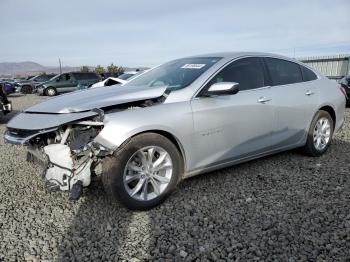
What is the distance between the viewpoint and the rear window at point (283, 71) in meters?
4.32

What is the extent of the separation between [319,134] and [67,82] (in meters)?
21.1

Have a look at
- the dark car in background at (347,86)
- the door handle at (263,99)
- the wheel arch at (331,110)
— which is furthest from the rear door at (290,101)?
the dark car in background at (347,86)

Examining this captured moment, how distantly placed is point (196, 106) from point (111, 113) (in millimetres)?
915

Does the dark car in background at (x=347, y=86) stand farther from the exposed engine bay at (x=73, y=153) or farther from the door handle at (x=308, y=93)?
the exposed engine bay at (x=73, y=153)

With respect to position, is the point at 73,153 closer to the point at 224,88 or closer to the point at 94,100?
the point at 94,100

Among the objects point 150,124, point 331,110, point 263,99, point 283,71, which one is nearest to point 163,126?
point 150,124

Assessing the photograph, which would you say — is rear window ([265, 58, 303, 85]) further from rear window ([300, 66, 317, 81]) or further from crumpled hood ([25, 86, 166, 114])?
crumpled hood ([25, 86, 166, 114])

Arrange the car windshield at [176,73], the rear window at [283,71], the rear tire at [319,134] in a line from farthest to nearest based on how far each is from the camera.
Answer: the rear tire at [319,134], the rear window at [283,71], the car windshield at [176,73]

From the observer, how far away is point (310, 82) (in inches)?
188

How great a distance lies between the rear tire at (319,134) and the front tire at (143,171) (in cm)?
240

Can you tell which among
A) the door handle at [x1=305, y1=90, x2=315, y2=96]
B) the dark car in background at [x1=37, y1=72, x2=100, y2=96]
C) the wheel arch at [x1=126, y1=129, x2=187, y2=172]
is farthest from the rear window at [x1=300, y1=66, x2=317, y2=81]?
the dark car in background at [x1=37, y1=72, x2=100, y2=96]

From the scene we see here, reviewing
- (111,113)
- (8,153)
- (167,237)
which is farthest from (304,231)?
(8,153)

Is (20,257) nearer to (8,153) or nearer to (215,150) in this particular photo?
(215,150)

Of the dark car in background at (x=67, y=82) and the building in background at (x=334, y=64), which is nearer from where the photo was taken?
the building in background at (x=334, y=64)
